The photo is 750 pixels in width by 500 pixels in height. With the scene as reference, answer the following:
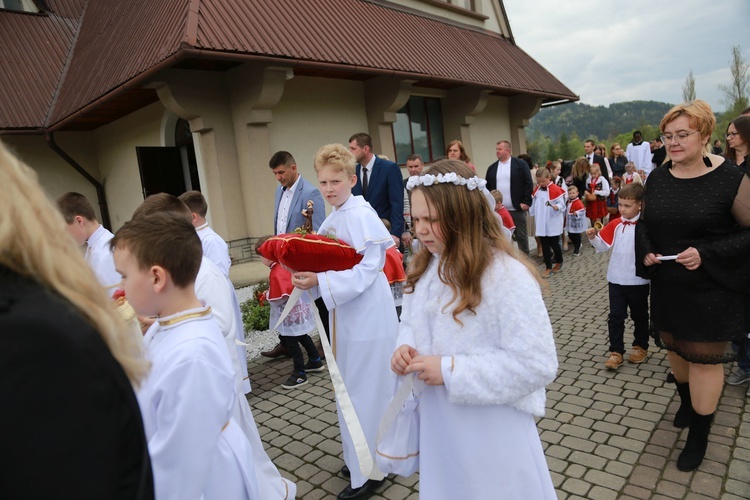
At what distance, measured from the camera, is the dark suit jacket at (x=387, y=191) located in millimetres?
5859

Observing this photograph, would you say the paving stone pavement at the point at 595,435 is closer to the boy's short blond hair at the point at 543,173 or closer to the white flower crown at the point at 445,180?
the white flower crown at the point at 445,180

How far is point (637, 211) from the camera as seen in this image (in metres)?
4.45

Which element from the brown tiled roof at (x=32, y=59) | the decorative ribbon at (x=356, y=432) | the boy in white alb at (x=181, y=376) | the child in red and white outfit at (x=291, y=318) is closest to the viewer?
the boy in white alb at (x=181, y=376)

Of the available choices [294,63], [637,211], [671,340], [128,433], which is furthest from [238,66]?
[128,433]

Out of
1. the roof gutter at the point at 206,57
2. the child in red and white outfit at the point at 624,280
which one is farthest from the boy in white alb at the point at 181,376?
the roof gutter at the point at 206,57

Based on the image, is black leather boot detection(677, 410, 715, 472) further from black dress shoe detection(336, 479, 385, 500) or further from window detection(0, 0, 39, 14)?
window detection(0, 0, 39, 14)

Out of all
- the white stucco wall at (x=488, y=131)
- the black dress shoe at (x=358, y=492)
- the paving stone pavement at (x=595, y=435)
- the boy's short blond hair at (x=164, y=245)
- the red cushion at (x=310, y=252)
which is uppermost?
the white stucco wall at (x=488, y=131)

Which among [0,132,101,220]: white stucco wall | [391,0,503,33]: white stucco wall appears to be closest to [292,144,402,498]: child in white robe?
[0,132,101,220]: white stucco wall

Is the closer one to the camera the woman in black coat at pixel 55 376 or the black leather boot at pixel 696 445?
the woman in black coat at pixel 55 376

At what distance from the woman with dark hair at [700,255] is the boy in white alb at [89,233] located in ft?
12.1

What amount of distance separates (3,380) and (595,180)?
38.4 ft

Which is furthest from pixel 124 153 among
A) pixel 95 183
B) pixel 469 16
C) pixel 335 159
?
pixel 335 159

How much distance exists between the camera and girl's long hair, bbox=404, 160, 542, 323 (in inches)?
74.3

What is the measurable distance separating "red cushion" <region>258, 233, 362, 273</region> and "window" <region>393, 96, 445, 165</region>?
956cm
